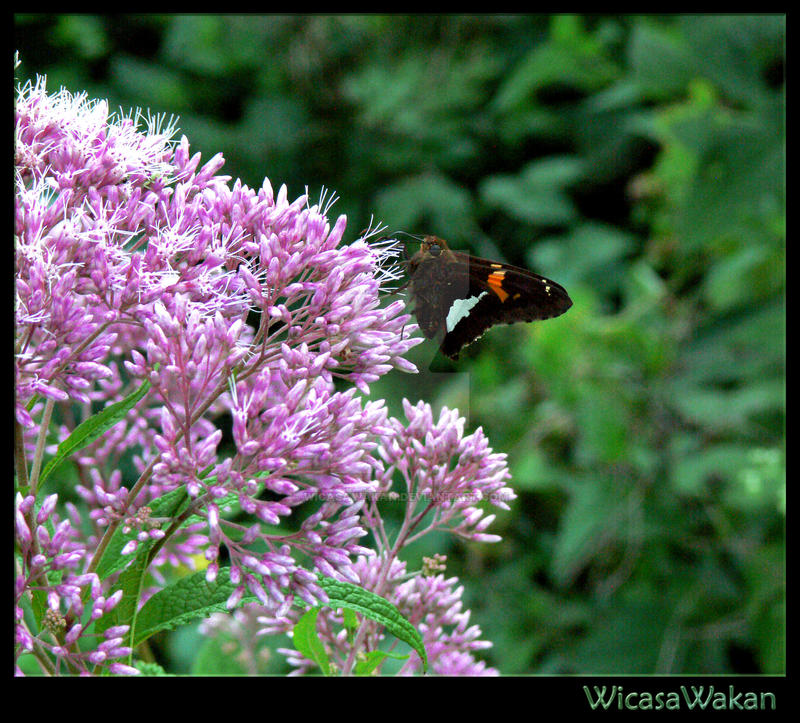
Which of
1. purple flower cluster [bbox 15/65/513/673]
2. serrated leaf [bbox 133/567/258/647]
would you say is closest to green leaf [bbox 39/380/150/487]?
purple flower cluster [bbox 15/65/513/673]

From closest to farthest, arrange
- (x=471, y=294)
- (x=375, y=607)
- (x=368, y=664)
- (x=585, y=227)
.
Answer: (x=375, y=607)
(x=368, y=664)
(x=471, y=294)
(x=585, y=227)

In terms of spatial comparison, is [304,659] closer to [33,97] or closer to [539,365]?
[33,97]

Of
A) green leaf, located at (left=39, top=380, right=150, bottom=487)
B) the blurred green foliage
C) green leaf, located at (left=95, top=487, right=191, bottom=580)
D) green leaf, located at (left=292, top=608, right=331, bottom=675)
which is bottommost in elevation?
green leaf, located at (left=292, top=608, right=331, bottom=675)

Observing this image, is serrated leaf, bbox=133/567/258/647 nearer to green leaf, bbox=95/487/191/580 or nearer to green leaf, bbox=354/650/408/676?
green leaf, bbox=95/487/191/580

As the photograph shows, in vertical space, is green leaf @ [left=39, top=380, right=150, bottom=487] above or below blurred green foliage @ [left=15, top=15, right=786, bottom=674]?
below

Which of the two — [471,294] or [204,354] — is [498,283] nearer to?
[471,294]

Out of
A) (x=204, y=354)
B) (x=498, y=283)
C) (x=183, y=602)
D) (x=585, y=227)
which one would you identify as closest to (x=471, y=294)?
(x=498, y=283)
